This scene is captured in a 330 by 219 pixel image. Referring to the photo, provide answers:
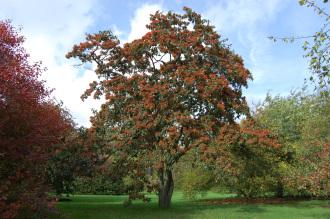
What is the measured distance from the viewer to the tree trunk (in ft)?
83.3

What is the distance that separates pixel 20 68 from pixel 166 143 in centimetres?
1099

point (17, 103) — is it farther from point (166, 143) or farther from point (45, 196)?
point (166, 143)

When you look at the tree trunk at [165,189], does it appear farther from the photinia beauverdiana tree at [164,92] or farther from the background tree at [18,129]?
the background tree at [18,129]

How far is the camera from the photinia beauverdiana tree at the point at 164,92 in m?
23.3

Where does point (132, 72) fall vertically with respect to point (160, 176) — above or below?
above

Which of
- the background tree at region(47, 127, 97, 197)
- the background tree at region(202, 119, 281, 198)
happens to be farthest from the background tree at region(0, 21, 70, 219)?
the background tree at region(202, 119, 281, 198)

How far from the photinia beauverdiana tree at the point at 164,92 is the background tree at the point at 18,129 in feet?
30.7

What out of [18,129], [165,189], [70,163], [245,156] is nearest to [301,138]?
[245,156]

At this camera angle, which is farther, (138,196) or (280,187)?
(280,187)

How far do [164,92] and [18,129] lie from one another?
10383 mm

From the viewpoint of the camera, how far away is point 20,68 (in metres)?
13.5

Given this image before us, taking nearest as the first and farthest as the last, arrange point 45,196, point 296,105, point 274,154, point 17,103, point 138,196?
1. point 17,103
2. point 45,196
3. point 138,196
4. point 274,154
5. point 296,105

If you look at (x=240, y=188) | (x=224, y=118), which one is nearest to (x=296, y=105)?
(x=240, y=188)

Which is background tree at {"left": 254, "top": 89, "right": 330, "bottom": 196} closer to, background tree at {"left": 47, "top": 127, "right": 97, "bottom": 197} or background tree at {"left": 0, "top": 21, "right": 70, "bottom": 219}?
background tree at {"left": 0, "top": 21, "right": 70, "bottom": 219}
